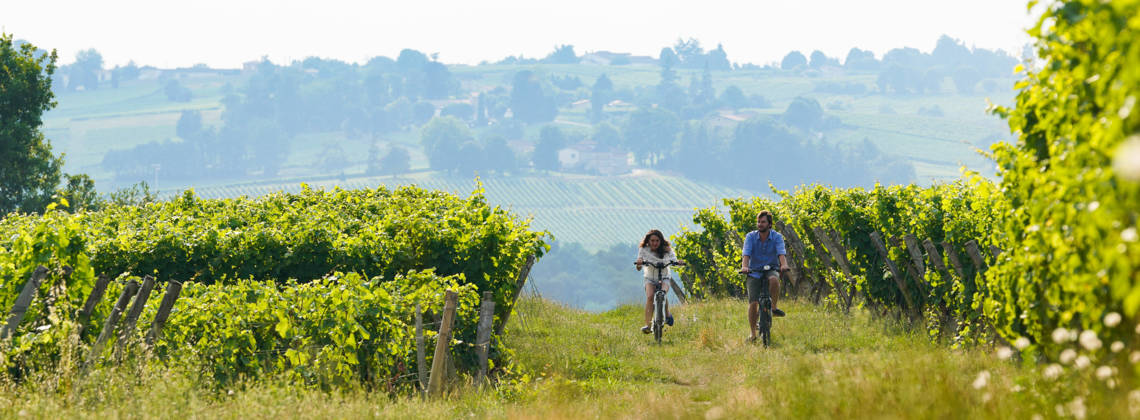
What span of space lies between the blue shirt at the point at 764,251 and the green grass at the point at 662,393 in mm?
1068

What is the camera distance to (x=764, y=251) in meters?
12.9

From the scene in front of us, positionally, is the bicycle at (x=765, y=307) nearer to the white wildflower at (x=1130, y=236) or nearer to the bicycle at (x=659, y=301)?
the bicycle at (x=659, y=301)

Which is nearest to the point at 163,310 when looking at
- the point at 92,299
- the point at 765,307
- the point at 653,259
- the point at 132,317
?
the point at 132,317

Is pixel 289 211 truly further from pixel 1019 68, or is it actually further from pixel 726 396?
pixel 1019 68

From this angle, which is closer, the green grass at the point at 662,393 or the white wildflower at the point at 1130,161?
the white wildflower at the point at 1130,161

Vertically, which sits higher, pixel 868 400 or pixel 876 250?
pixel 868 400

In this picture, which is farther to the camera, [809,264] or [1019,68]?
[809,264]

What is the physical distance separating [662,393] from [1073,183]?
497cm

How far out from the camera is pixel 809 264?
61.0 ft

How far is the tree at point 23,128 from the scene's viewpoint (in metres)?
33.4

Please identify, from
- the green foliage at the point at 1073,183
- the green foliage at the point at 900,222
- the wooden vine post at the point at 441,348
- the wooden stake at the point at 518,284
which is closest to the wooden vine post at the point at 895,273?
the green foliage at the point at 900,222

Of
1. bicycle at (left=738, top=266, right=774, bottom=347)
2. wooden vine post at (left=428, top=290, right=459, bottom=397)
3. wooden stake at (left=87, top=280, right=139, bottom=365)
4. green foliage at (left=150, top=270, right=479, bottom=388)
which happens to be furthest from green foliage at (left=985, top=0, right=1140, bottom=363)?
wooden stake at (left=87, top=280, right=139, bottom=365)

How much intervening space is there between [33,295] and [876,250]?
36.7 feet

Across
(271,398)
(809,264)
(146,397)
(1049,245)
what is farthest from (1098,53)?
(809,264)
